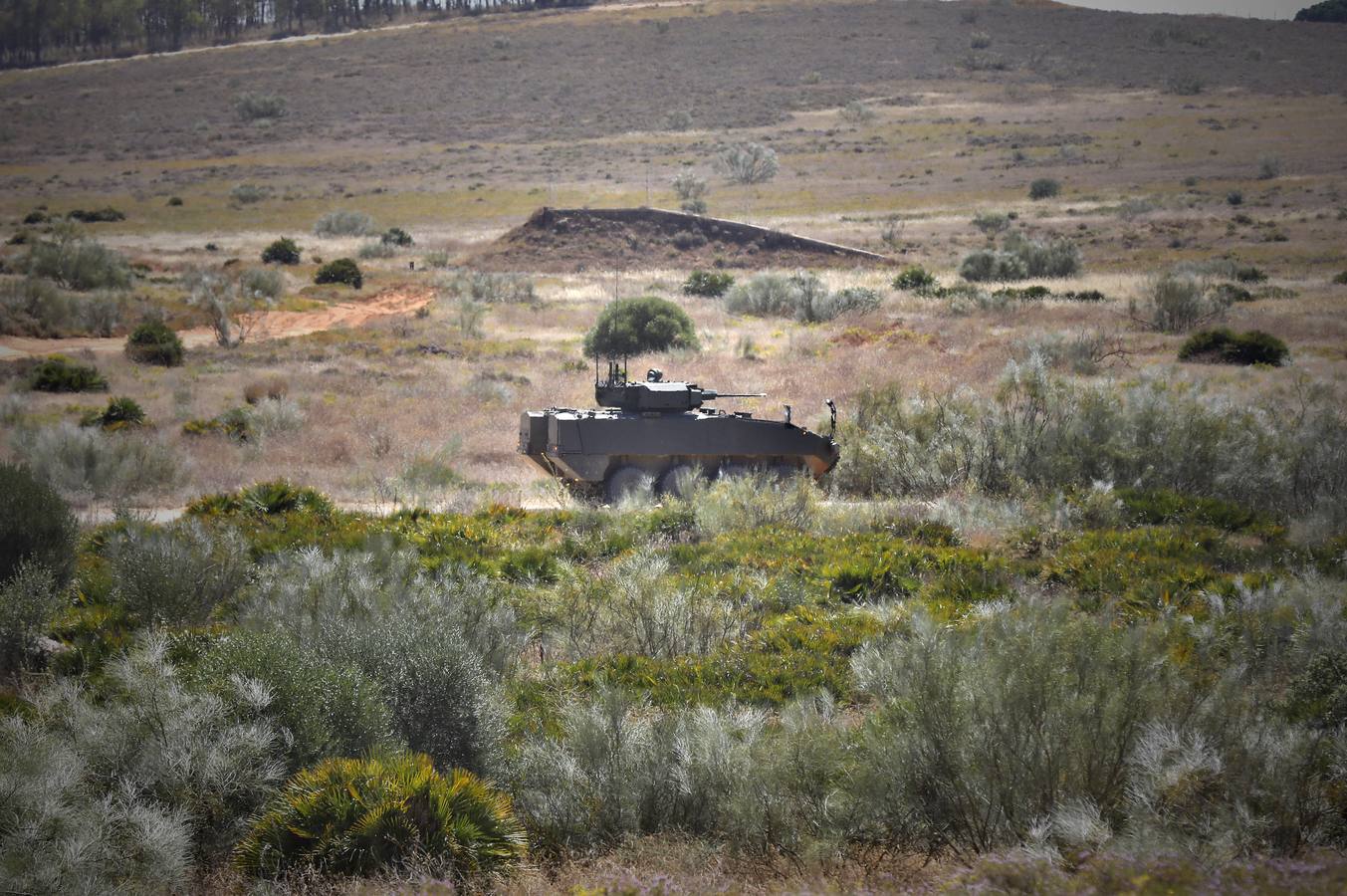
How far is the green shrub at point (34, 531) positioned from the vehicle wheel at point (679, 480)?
7.18 meters

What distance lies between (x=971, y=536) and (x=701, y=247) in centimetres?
3761

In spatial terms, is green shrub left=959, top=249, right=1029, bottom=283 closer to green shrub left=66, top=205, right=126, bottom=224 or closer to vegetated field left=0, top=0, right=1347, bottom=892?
vegetated field left=0, top=0, right=1347, bottom=892

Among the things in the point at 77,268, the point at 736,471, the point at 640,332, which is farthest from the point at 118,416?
the point at 77,268

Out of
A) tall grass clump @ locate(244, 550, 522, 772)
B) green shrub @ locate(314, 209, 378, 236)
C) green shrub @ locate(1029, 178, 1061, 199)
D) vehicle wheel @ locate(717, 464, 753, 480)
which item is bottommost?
vehicle wheel @ locate(717, 464, 753, 480)

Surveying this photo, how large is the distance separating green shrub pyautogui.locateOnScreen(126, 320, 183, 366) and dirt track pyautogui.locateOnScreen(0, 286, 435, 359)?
5.22ft

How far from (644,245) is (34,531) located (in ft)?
131

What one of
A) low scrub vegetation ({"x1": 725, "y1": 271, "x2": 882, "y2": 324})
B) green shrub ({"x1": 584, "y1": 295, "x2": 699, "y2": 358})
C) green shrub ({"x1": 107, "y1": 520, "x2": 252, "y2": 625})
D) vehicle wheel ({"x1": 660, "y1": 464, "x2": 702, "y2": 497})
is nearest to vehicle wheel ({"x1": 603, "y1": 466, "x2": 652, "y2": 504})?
vehicle wheel ({"x1": 660, "y1": 464, "x2": 702, "y2": 497})

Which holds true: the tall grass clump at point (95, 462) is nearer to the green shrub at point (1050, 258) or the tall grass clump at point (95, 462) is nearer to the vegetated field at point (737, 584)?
the vegetated field at point (737, 584)

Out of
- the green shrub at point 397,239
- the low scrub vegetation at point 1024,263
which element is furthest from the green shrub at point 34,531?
the green shrub at point 397,239

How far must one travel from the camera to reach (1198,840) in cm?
543

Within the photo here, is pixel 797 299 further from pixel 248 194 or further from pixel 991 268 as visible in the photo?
pixel 248 194

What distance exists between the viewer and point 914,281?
38188 mm

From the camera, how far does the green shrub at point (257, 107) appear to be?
98688mm

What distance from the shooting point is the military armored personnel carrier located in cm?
1552
